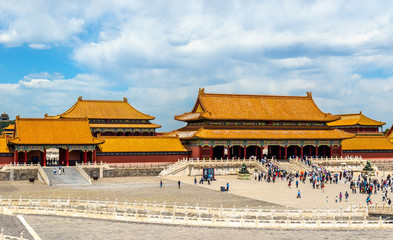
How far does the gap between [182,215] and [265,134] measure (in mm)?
48293

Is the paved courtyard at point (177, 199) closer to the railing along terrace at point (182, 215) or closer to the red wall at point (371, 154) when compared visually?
the railing along terrace at point (182, 215)

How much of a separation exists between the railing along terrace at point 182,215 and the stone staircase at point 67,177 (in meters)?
17.8

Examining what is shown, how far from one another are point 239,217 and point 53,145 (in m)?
40.6

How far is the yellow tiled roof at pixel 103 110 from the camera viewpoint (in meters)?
104

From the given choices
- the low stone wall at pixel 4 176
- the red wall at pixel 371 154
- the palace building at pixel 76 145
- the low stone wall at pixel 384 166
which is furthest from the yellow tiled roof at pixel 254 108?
the low stone wall at pixel 4 176

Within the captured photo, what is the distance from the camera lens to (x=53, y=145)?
7744cm

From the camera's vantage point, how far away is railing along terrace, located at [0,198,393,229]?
41.6 meters

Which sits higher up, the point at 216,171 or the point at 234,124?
the point at 234,124

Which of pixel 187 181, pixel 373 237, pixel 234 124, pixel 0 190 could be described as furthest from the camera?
pixel 234 124

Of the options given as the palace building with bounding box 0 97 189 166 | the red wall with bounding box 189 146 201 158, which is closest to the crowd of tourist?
the red wall with bounding box 189 146 201 158

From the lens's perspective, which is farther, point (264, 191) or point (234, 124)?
point (234, 124)

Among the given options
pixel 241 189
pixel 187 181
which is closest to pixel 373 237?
pixel 241 189

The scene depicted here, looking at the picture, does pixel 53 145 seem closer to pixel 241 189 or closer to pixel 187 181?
pixel 187 181

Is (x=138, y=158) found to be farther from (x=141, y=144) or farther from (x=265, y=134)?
(x=265, y=134)
